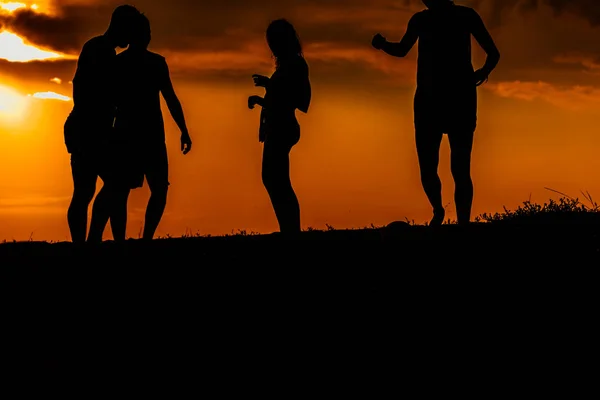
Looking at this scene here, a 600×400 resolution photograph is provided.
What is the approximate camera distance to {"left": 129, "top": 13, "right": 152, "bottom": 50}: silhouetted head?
10.1m

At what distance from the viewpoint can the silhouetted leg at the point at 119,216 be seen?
10.6 m

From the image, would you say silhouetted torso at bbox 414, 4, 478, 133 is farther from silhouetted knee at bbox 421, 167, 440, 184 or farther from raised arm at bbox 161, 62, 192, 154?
raised arm at bbox 161, 62, 192, 154

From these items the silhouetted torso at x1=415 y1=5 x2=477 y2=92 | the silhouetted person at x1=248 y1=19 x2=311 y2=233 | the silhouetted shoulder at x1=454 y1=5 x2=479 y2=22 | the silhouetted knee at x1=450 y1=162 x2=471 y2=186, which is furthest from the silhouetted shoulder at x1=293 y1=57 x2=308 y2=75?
the silhouetted knee at x1=450 y1=162 x2=471 y2=186

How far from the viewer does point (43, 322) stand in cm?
813

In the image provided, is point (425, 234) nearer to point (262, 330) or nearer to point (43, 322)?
point (262, 330)

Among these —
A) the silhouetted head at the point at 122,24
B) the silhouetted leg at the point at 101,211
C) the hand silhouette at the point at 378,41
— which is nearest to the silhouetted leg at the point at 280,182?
the hand silhouette at the point at 378,41

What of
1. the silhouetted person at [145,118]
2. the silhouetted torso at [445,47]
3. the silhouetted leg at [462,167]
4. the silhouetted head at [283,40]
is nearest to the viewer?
the silhouetted head at [283,40]

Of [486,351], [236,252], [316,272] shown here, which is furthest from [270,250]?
[486,351]

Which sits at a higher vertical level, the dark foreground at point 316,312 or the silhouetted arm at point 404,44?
the silhouetted arm at point 404,44

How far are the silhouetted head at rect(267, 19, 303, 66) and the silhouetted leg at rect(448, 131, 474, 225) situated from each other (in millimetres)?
1980

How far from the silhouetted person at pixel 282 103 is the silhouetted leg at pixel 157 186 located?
1.14 m

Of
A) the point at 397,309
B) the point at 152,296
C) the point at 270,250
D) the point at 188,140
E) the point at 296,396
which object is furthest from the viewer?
the point at 188,140

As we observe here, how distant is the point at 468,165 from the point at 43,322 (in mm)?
4874

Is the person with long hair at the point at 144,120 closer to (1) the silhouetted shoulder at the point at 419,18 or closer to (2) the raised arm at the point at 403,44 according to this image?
(2) the raised arm at the point at 403,44
